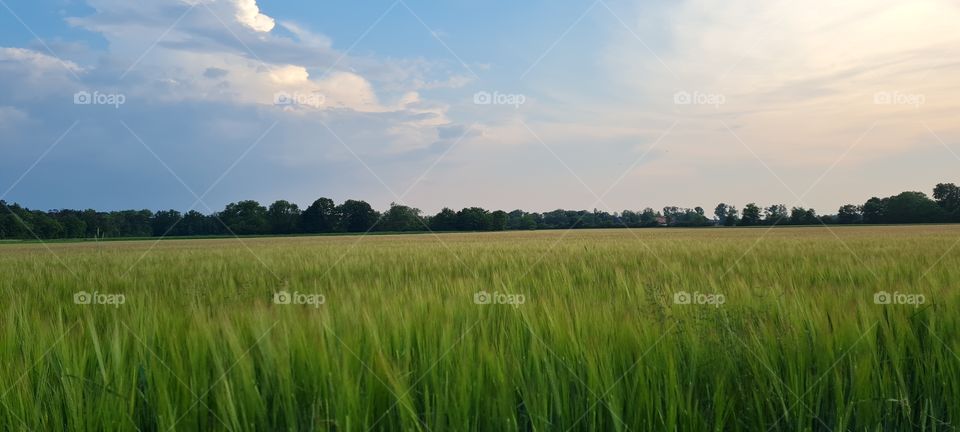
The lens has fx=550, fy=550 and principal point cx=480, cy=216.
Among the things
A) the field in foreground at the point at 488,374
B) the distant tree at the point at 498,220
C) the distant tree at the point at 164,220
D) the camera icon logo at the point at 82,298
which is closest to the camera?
the field in foreground at the point at 488,374


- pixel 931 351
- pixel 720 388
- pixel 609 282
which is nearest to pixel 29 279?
pixel 609 282

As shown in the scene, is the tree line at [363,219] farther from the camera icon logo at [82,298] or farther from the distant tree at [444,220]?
the camera icon logo at [82,298]

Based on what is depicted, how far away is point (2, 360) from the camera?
2.07 m

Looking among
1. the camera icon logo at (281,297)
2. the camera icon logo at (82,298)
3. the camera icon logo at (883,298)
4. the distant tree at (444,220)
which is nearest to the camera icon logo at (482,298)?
the camera icon logo at (281,297)

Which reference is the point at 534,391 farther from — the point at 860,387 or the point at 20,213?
the point at 20,213

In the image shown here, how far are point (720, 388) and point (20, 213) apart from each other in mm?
70975

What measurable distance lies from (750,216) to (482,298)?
71.0 metres

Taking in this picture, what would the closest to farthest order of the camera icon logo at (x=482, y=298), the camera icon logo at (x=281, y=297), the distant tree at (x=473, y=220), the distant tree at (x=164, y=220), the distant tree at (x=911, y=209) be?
the camera icon logo at (x=482, y=298) < the camera icon logo at (x=281, y=297) < the distant tree at (x=164, y=220) < the distant tree at (x=911, y=209) < the distant tree at (x=473, y=220)

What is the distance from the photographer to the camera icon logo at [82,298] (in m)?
3.84

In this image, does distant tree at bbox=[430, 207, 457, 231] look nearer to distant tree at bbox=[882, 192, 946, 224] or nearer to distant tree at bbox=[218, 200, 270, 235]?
distant tree at bbox=[218, 200, 270, 235]

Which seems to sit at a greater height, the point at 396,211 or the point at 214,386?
the point at 396,211

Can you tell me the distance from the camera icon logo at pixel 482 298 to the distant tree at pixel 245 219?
6316cm

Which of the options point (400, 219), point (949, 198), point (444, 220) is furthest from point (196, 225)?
point (949, 198)

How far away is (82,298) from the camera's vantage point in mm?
3988
